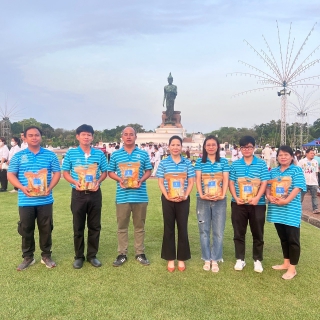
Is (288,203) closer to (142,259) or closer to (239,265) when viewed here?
(239,265)

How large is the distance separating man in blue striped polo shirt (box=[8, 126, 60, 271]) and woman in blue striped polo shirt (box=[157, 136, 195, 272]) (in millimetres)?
1342

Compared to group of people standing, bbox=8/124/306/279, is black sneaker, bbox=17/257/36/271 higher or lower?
lower

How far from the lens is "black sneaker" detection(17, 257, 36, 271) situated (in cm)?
365

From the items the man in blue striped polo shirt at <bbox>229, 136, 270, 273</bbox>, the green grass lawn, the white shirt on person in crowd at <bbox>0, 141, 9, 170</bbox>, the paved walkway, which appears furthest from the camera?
the white shirt on person in crowd at <bbox>0, 141, 9, 170</bbox>

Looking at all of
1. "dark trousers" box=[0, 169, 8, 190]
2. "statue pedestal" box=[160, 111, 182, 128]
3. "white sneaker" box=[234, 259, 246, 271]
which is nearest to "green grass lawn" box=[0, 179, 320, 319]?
"white sneaker" box=[234, 259, 246, 271]

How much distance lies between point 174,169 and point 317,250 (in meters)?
2.63

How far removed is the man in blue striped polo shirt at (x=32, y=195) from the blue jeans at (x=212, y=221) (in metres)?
1.83

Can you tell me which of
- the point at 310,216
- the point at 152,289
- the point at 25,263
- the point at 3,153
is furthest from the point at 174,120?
the point at 152,289

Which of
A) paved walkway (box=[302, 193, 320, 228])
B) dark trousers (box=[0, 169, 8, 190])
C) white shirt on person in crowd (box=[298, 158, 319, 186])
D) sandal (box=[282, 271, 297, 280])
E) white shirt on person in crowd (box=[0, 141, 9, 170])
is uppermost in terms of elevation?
white shirt on person in crowd (box=[0, 141, 9, 170])

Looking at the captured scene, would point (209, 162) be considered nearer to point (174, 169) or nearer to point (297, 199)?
point (174, 169)

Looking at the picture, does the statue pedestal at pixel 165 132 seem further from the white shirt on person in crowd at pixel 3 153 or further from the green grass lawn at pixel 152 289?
the green grass lawn at pixel 152 289

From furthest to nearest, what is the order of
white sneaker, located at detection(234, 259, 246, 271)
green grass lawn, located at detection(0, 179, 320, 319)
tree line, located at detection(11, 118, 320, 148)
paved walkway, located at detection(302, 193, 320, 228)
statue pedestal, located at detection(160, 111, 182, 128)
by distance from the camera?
tree line, located at detection(11, 118, 320, 148), statue pedestal, located at detection(160, 111, 182, 128), paved walkway, located at detection(302, 193, 320, 228), white sneaker, located at detection(234, 259, 246, 271), green grass lawn, located at detection(0, 179, 320, 319)

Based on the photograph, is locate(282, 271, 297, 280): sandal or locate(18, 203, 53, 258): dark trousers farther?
locate(18, 203, 53, 258): dark trousers

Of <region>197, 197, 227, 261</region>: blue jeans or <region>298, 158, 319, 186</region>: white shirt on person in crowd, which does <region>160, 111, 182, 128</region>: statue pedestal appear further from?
<region>197, 197, 227, 261</region>: blue jeans
